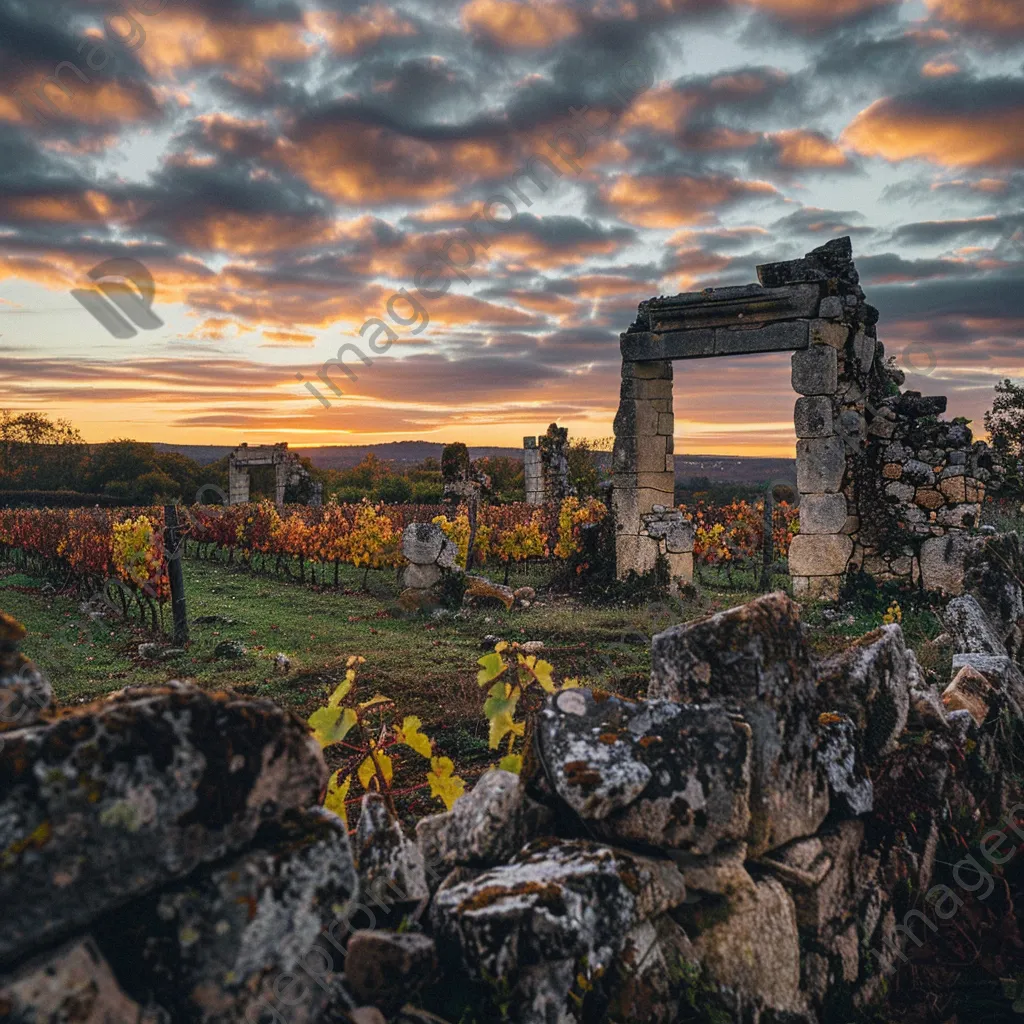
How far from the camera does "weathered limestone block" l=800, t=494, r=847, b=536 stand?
37.2 feet

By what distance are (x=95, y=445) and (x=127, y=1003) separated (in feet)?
151

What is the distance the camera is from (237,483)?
32.4 meters

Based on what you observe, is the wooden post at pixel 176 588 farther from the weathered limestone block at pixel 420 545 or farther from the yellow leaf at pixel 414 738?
the yellow leaf at pixel 414 738

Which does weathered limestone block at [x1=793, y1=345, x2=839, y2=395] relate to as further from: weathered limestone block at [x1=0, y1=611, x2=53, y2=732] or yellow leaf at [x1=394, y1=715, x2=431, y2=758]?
weathered limestone block at [x1=0, y1=611, x2=53, y2=732]

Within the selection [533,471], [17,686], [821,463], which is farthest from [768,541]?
[533,471]

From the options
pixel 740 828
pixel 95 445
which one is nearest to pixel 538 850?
pixel 740 828

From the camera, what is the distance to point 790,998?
7.92ft

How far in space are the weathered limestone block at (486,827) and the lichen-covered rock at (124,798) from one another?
72 centimetres

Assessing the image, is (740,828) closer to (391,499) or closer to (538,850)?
(538,850)

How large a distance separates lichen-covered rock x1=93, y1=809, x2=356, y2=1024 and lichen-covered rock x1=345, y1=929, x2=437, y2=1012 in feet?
0.17

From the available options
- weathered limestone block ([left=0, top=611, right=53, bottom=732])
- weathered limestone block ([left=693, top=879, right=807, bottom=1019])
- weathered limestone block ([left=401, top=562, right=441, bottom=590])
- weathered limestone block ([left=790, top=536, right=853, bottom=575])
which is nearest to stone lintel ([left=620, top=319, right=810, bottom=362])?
weathered limestone block ([left=790, top=536, right=853, bottom=575])

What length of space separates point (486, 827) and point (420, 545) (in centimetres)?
1135

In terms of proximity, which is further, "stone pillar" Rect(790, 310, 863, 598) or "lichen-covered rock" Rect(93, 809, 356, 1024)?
"stone pillar" Rect(790, 310, 863, 598)

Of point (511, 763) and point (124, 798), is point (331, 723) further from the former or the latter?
point (124, 798)
